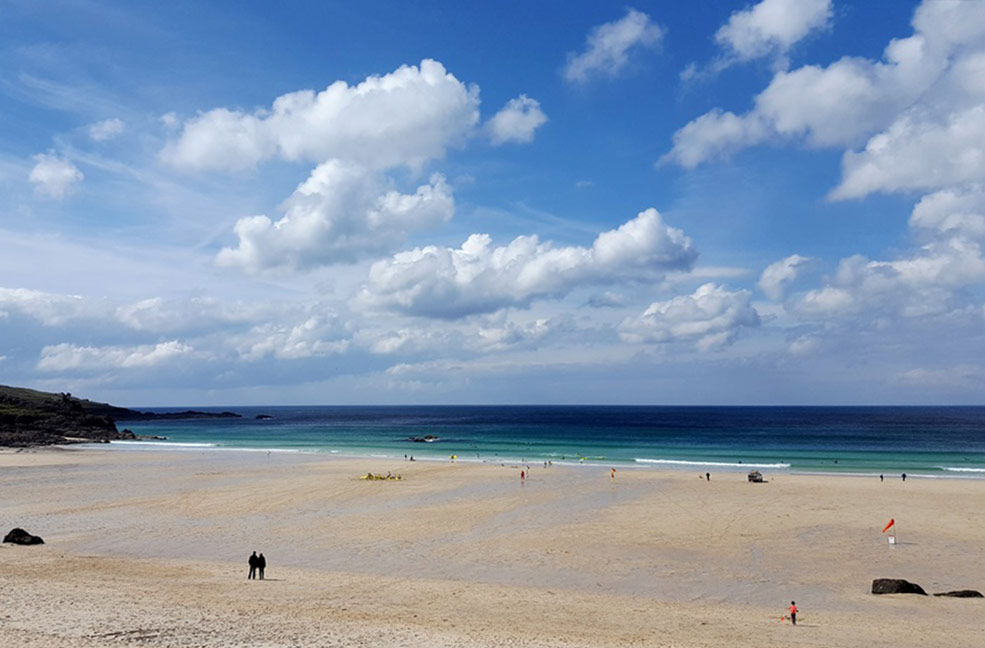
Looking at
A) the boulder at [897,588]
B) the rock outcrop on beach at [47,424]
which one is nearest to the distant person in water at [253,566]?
the boulder at [897,588]

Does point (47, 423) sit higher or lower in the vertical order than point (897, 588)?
lower

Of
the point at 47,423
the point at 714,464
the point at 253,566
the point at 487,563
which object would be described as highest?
the point at 253,566

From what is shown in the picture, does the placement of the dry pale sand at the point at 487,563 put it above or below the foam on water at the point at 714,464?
above

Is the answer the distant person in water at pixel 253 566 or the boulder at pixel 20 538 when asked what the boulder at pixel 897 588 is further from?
the boulder at pixel 20 538

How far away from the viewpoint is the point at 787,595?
66.3ft

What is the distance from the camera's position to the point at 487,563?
23.9 meters

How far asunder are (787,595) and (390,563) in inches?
526

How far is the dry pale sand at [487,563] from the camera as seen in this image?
51.3ft

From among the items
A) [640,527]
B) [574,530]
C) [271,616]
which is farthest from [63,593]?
[640,527]

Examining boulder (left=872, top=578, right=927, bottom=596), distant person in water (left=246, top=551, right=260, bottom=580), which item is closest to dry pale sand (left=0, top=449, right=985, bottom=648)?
boulder (left=872, top=578, right=927, bottom=596)

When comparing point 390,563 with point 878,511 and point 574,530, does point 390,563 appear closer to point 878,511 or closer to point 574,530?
point 574,530

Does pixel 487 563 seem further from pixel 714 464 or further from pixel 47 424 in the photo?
pixel 47 424

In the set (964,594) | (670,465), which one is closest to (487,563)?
(964,594)

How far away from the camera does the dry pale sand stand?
1563cm
